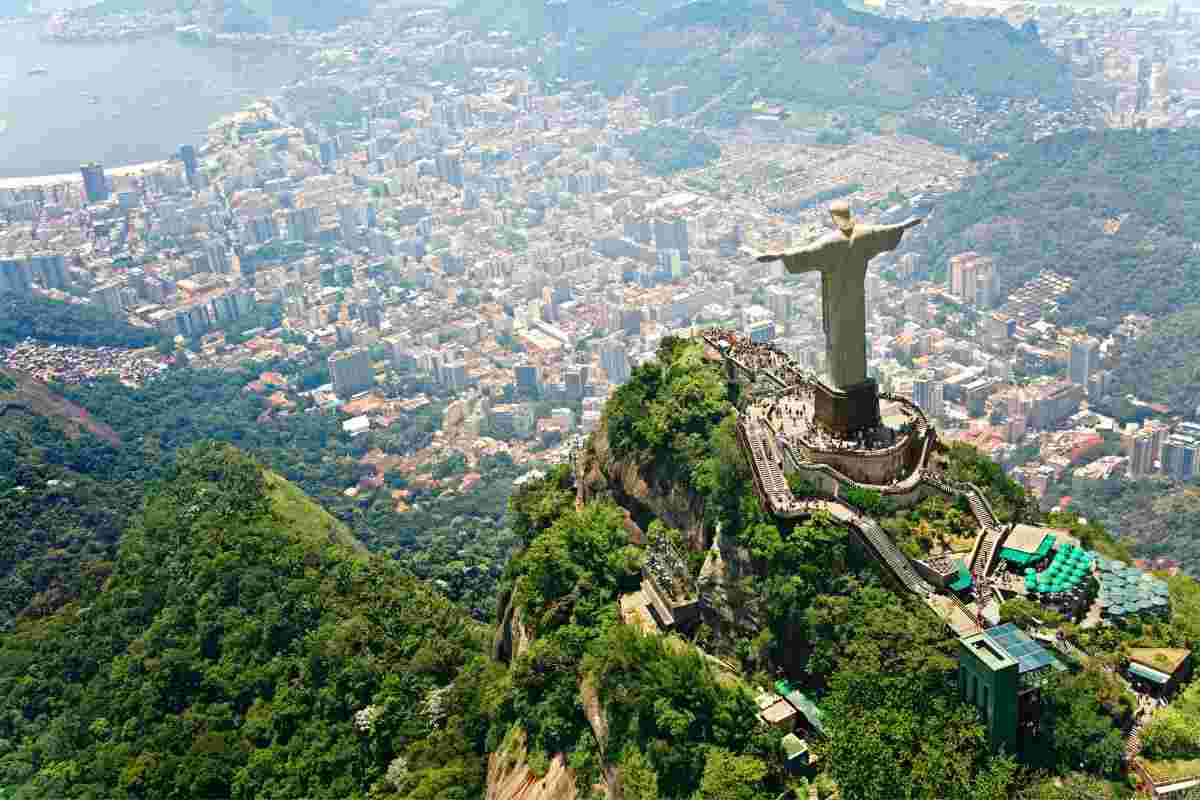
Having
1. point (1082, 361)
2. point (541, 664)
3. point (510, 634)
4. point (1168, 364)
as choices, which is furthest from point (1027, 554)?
point (1168, 364)

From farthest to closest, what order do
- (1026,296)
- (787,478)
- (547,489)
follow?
(1026,296) → (547,489) → (787,478)

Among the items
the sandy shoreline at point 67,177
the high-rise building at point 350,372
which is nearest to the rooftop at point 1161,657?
the high-rise building at point 350,372

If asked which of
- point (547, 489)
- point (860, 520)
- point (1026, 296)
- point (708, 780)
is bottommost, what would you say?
point (1026, 296)

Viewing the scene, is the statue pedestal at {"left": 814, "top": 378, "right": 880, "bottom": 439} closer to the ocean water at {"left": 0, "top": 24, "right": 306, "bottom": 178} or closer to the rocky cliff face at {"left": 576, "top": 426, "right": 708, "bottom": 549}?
the rocky cliff face at {"left": 576, "top": 426, "right": 708, "bottom": 549}

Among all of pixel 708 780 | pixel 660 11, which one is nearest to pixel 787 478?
pixel 708 780

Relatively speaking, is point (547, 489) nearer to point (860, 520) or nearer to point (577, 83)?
point (860, 520)
